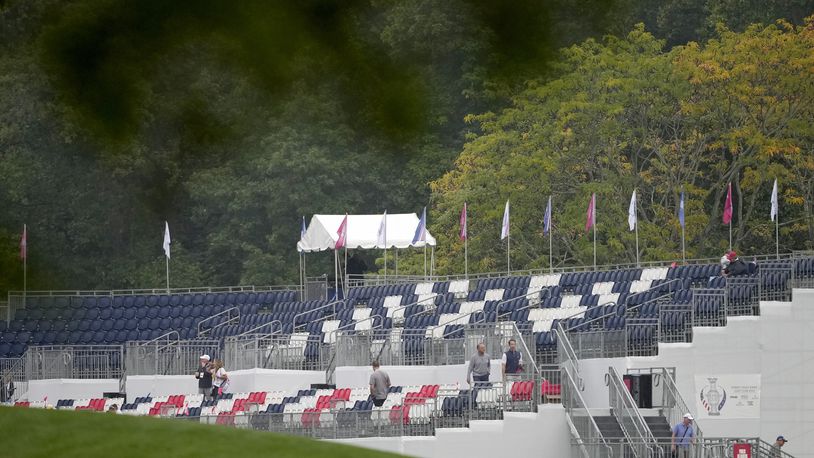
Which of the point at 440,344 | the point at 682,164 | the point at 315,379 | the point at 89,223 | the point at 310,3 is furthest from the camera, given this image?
the point at 682,164

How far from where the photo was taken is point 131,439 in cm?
546

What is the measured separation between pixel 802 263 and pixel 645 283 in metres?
3.26

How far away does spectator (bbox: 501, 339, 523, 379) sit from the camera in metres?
18.7

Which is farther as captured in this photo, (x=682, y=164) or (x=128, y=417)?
(x=682, y=164)

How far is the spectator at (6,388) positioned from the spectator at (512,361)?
34.7 ft

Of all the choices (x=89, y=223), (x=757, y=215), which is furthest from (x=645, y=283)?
(x=89, y=223)

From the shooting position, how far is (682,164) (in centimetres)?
3297

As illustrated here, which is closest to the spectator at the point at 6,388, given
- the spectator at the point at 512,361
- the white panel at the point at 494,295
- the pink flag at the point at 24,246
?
the white panel at the point at 494,295

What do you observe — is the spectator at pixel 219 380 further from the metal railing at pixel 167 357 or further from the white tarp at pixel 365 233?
the white tarp at pixel 365 233

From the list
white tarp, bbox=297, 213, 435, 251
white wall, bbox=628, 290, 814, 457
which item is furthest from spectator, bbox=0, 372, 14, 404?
white wall, bbox=628, 290, 814, 457

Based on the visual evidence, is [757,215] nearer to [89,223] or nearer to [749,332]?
[749,332]

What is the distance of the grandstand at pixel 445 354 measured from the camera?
60.3 feet

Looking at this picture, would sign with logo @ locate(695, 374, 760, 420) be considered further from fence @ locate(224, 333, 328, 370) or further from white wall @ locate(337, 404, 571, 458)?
fence @ locate(224, 333, 328, 370)

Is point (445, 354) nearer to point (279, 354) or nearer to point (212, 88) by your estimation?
point (279, 354)
